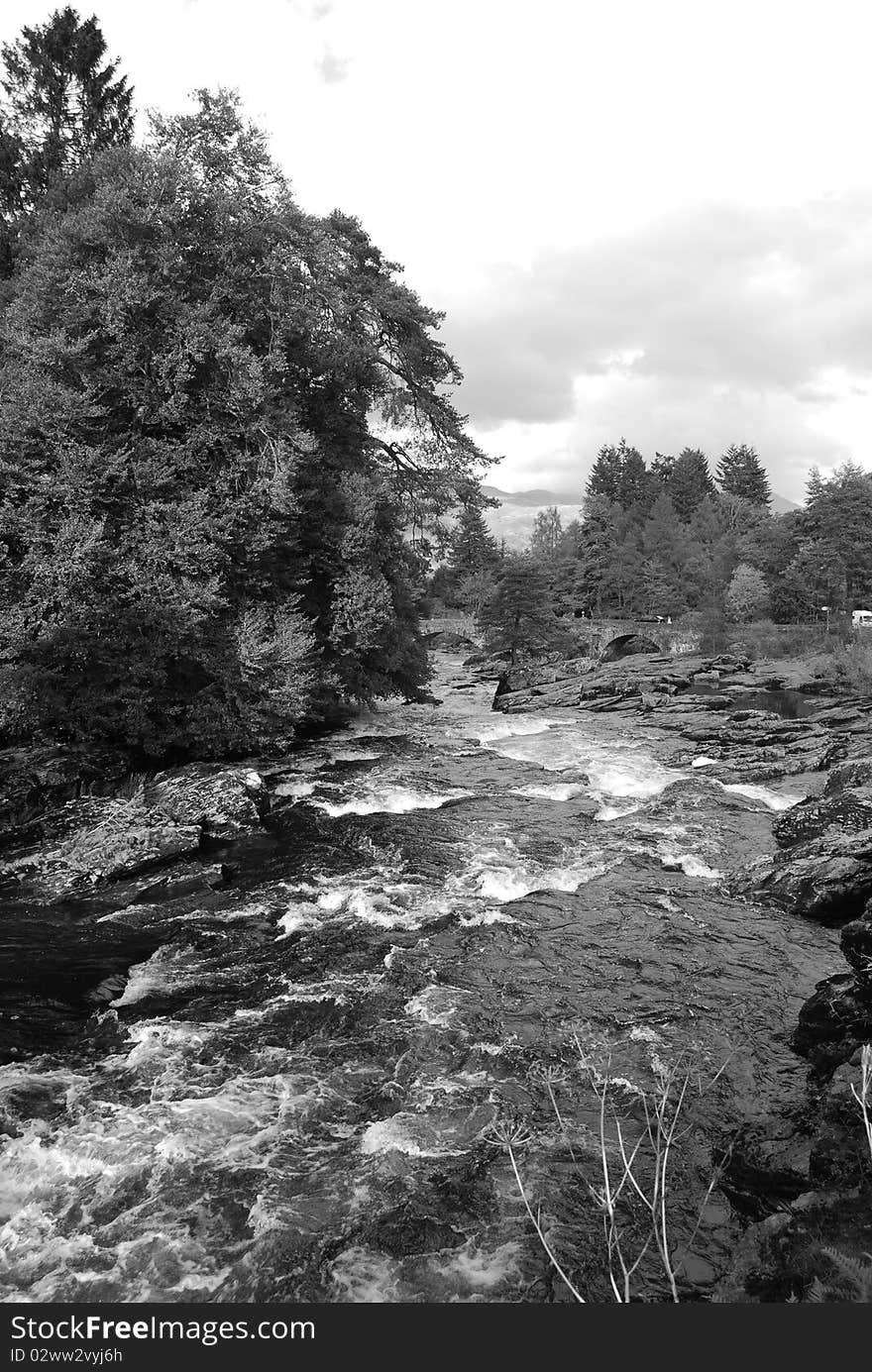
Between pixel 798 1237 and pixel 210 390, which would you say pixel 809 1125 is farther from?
pixel 210 390

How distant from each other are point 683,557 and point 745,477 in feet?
133

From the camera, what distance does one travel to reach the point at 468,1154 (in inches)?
239

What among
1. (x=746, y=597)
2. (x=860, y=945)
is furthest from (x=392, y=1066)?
(x=746, y=597)

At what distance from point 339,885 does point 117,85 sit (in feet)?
130

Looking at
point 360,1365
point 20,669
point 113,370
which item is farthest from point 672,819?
point 113,370

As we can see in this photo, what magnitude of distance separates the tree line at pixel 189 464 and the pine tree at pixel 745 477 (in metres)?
93.3

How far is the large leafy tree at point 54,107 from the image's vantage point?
2944 centimetres

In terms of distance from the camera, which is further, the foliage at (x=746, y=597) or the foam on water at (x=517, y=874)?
the foliage at (x=746, y=597)

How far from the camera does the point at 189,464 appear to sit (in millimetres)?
17500

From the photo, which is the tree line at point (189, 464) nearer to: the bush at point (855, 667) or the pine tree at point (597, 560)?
the bush at point (855, 667)

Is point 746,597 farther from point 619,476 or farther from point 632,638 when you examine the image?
A: point 619,476

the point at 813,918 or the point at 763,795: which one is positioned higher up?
the point at 763,795

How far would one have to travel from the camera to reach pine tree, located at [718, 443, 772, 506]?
103 m

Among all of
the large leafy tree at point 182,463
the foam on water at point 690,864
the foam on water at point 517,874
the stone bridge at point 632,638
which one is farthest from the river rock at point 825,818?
the stone bridge at point 632,638
